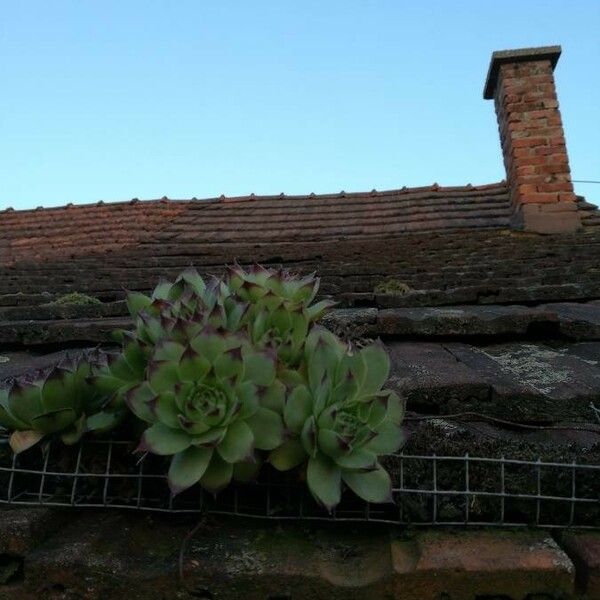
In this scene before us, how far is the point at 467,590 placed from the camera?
40.4 inches

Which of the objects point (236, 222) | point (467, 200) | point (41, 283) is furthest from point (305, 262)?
point (467, 200)

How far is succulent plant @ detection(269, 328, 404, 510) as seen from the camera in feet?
3.43

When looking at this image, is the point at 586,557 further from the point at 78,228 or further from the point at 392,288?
the point at 78,228

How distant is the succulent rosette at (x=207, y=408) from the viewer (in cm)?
103

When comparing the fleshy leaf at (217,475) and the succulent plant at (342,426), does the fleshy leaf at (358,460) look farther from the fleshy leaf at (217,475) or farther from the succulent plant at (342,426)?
the fleshy leaf at (217,475)

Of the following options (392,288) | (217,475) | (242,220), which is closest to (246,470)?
(217,475)

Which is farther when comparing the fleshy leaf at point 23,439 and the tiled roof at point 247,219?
the tiled roof at point 247,219

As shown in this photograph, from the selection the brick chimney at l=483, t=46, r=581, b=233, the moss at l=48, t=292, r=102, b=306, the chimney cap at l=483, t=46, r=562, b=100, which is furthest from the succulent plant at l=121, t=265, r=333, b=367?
the chimney cap at l=483, t=46, r=562, b=100

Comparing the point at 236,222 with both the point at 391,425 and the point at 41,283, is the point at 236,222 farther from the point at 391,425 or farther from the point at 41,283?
the point at 391,425

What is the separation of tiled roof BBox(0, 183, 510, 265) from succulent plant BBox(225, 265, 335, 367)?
4.49 m

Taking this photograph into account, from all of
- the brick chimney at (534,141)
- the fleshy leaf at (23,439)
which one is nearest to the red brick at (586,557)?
the fleshy leaf at (23,439)

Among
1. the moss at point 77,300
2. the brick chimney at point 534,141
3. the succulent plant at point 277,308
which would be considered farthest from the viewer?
the brick chimney at point 534,141

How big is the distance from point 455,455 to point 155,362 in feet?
2.09

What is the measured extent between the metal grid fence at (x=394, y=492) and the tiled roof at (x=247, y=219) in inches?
191
